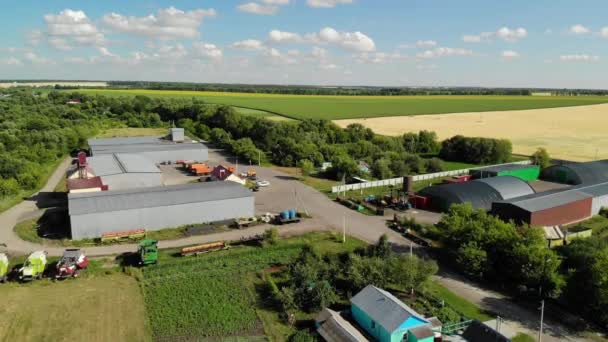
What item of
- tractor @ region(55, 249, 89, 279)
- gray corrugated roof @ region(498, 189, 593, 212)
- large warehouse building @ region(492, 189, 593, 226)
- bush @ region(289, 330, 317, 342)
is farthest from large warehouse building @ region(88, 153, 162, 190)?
gray corrugated roof @ region(498, 189, 593, 212)

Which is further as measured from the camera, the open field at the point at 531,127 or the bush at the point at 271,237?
the open field at the point at 531,127

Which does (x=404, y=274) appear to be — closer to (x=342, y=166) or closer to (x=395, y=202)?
(x=395, y=202)

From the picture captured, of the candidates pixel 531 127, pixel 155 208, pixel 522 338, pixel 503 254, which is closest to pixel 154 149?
pixel 155 208

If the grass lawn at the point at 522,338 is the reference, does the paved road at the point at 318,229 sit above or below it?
above

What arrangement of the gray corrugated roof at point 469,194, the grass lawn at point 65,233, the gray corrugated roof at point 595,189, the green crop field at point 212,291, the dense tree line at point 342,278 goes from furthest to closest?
the gray corrugated roof at point 595,189 → the gray corrugated roof at point 469,194 → the grass lawn at point 65,233 → the dense tree line at point 342,278 → the green crop field at point 212,291

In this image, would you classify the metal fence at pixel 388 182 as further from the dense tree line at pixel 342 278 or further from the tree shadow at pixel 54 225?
the tree shadow at pixel 54 225

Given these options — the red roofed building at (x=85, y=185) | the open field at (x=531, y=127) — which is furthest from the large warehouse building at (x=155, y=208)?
the open field at (x=531, y=127)
